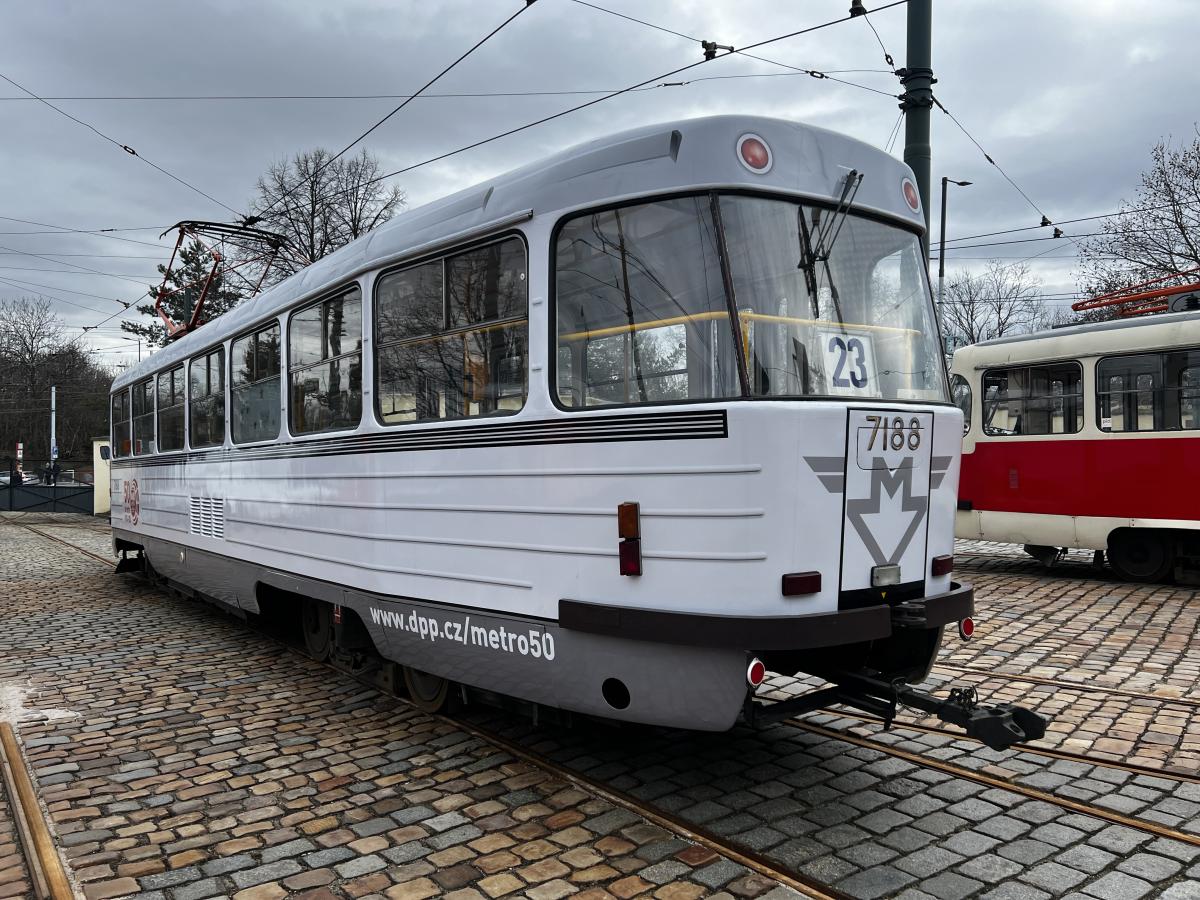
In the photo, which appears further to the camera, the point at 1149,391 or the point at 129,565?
the point at 129,565

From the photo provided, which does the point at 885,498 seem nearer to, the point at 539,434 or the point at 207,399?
the point at 539,434

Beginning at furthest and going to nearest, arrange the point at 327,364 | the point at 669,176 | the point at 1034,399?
the point at 1034,399 → the point at 327,364 → the point at 669,176

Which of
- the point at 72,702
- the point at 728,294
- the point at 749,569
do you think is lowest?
the point at 72,702

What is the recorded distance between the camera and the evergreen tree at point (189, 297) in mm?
28147

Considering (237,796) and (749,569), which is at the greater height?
(749,569)

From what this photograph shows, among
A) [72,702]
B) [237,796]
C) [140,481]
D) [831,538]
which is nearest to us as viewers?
[831,538]

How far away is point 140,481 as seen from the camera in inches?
444

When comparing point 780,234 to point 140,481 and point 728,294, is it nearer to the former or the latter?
point 728,294

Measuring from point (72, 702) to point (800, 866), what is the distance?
508 cm

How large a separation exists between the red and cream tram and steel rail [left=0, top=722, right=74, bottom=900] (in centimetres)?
899

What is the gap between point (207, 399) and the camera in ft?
28.9

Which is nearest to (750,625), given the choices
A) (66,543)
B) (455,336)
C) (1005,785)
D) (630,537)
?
(630,537)

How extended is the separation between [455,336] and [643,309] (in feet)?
4.10

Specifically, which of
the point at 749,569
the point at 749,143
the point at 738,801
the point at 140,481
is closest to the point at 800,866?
the point at 738,801
